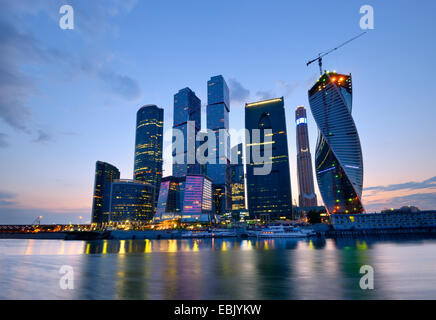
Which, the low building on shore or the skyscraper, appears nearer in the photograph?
the low building on shore

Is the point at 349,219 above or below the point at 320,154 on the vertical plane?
below

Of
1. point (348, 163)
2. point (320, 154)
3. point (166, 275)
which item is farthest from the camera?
point (320, 154)

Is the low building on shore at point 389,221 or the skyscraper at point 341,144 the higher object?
the skyscraper at point 341,144

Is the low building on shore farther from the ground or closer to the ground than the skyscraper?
closer to the ground

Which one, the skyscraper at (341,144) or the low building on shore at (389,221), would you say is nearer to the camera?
the low building on shore at (389,221)

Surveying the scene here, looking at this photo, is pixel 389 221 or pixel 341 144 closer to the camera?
pixel 389 221

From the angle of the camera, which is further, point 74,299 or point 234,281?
point 234,281

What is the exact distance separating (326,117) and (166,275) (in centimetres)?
18881

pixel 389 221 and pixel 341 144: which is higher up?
pixel 341 144

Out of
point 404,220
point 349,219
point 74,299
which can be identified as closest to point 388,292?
point 74,299

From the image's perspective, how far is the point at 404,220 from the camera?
533 ft
